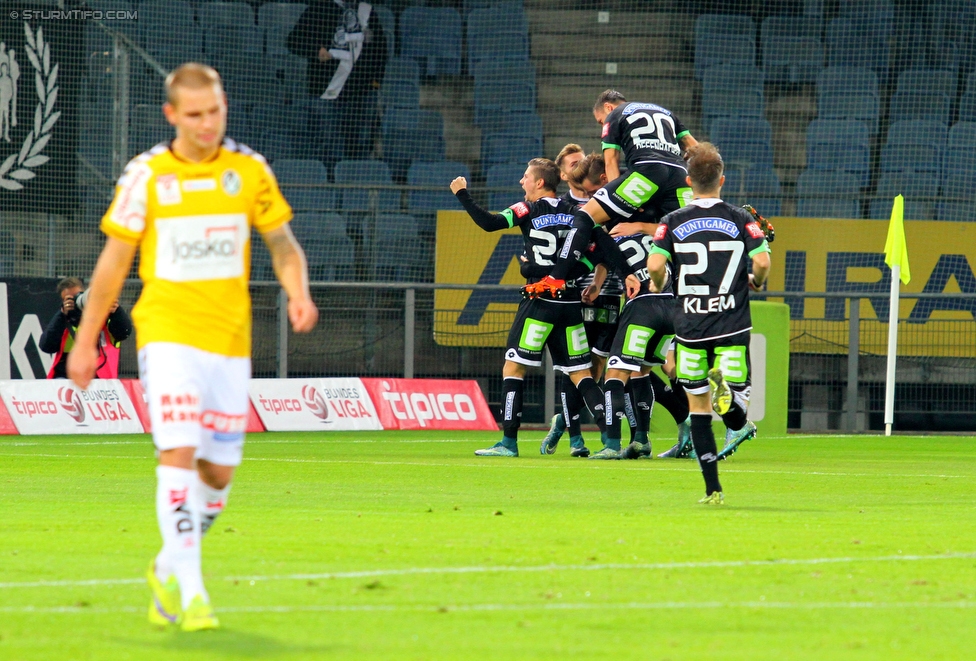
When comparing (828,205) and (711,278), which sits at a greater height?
(828,205)

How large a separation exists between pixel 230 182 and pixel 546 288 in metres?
7.26

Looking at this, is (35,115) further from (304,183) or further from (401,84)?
(401,84)

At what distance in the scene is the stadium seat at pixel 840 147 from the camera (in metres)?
21.5

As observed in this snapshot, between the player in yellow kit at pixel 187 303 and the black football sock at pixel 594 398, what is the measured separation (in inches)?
284

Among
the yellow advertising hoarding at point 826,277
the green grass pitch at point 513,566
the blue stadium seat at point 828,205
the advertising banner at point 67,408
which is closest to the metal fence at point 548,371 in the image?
the yellow advertising hoarding at point 826,277

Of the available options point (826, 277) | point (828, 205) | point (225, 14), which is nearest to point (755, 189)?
point (828, 205)

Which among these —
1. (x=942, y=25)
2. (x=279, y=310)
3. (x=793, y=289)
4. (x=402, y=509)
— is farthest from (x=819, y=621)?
(x=942, y=25)

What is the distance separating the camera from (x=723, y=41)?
2312 centimetres

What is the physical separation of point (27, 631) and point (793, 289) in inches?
612

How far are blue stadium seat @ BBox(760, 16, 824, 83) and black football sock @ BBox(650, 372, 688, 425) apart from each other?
11.8 meters

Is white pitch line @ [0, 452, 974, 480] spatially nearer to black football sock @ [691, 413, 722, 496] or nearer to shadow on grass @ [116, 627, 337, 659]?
black football sock @ [691, 413, 722, 496]

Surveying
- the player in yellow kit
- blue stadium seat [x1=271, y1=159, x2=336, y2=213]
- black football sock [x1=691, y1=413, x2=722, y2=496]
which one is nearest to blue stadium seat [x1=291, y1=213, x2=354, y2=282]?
blue stadium seat [x1=271, y1=159, x2=336, y2=213]

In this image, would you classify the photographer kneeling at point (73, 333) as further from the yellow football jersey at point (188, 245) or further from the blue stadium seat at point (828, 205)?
the yellow football jersey at point (188, 245)

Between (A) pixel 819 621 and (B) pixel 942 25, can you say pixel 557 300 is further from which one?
(B) pixel 942 25
